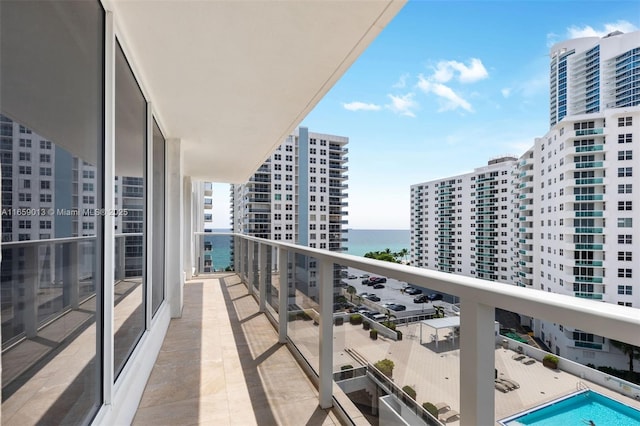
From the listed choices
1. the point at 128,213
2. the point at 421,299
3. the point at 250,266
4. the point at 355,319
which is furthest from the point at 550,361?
the point at 250,266

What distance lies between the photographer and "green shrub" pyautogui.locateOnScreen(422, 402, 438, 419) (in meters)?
1.25

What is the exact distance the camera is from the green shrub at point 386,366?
1.61 m

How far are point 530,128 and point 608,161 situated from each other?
37.8m

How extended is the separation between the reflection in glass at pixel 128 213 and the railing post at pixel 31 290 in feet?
3.26

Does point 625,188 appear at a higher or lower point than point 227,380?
higher

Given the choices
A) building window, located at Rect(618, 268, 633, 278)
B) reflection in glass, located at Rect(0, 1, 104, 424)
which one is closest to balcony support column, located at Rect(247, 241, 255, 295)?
reflection in glass, located at Rect(0, 1, 104, 424)

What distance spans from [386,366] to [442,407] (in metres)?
0.45

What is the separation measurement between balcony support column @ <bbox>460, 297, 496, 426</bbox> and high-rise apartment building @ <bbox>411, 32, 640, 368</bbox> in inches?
1160

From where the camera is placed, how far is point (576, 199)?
3328 cm

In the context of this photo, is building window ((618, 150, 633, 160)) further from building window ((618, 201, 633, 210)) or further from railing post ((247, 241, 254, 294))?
railing post ((247, 241, 254, 294))

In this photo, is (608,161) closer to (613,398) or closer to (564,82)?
(564,82)

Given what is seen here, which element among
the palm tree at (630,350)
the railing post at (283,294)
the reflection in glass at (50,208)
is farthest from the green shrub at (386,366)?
the railing post at (283,294)

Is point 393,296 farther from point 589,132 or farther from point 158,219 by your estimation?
point 589,132

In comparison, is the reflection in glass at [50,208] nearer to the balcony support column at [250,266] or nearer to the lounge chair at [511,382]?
the lounge chair at [511,382]
